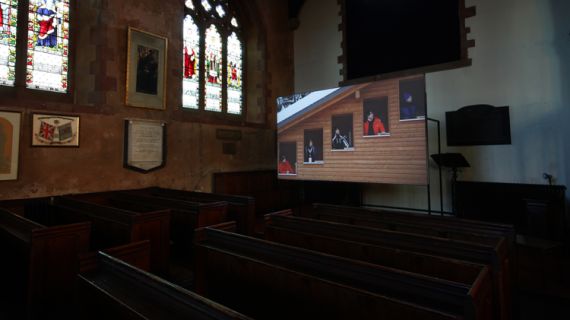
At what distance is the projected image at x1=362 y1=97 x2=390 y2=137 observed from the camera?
4.19 m

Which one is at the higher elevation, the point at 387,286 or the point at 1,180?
the point at 1,180

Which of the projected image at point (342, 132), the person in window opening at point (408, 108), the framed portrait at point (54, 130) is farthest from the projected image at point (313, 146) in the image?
the framed portrait at point (54, 130)

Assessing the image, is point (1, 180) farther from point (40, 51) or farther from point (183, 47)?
point (183, 47)

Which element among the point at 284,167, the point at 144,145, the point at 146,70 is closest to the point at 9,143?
the point at 144,145

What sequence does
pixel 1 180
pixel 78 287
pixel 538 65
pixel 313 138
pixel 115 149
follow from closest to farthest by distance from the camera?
1. pixel 78 287
2. pixel 1 180
3. pixel 115 149
4. pixel 538 65
5. pixel 313 138

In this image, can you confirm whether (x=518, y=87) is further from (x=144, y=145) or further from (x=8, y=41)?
(x=8, y=41)

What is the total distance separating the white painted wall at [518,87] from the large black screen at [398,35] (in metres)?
0.30

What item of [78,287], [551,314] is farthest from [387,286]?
[551,314]

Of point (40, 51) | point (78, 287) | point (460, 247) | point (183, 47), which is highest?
point (183, 47)

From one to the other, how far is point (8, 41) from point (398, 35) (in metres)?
5.80

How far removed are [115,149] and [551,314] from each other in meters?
4.79

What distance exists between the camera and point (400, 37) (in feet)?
18.6

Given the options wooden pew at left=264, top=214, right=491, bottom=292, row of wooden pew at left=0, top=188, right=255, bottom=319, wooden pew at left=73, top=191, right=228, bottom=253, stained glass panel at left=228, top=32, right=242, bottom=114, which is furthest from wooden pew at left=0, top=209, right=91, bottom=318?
stained glass panel at left=228, top=32, right=242, bottom=114

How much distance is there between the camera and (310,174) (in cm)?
493
